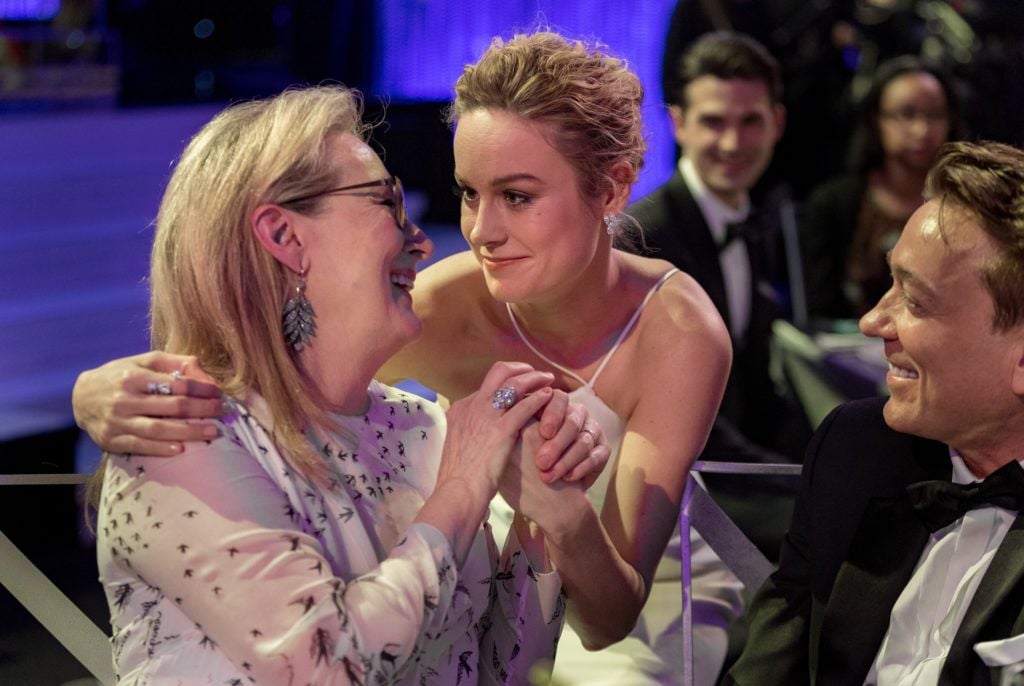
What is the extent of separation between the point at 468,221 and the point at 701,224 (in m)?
1.80

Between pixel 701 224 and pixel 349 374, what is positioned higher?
pixel 349 374

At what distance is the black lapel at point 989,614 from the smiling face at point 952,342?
200mm

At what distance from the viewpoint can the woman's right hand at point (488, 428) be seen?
172 cm

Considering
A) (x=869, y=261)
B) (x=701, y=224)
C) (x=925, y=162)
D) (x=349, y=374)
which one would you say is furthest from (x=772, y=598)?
(x=925, y=162)

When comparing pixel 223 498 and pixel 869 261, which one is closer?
pixel 223 498

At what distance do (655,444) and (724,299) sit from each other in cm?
172

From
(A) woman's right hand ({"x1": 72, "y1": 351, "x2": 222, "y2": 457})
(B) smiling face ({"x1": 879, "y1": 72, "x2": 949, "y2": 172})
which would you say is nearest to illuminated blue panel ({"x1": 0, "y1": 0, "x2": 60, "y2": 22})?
(B) smiling face ({"x1": 879, "y1": 72, "x2": 949, "y2": 172})

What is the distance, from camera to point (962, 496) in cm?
181

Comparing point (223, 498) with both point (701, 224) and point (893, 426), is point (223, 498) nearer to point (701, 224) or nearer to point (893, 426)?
point (893, 426)

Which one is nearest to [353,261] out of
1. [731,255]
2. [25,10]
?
[731,255]

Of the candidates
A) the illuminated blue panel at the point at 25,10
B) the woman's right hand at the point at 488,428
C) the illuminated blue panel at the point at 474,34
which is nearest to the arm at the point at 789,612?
the woman's right hand at the point at 488,428

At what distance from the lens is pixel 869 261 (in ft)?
18.9

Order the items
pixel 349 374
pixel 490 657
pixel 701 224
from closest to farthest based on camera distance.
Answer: pixel 349 374
pixel 490 657
pixel 701 224

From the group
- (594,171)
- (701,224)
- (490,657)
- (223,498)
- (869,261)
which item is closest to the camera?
(223,498)
